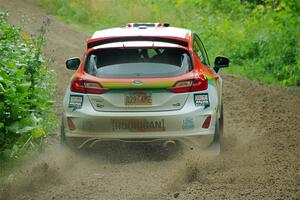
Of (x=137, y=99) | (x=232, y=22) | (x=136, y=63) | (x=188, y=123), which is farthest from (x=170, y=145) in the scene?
(x=232, y=22)

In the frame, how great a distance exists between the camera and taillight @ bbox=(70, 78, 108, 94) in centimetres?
900

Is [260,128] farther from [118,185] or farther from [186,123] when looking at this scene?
[118,185]

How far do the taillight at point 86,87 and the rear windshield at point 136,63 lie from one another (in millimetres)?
134

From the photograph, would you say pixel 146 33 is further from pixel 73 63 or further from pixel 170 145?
pixel 170 145

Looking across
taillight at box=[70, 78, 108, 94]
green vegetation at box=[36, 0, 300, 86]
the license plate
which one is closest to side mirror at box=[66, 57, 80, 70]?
taillight at box=[70, 78, 108, 94]

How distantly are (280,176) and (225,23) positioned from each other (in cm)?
1750

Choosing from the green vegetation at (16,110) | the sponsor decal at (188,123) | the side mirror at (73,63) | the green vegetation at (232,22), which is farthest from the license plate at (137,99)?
the green vegetation at (232,22)

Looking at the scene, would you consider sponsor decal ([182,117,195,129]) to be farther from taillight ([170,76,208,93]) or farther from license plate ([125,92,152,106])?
license plate ([125,92,152,106])

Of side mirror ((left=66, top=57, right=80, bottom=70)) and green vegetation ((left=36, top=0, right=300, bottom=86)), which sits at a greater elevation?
side mirror ((left=66, top=57, right=80, bottom=70))

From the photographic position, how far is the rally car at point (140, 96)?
894 centimetres

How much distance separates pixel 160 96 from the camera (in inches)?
353

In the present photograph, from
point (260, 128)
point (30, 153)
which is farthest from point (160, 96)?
point (260, 128)

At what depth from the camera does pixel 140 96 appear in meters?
8.97

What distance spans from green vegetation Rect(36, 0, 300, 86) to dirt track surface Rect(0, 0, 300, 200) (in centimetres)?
764
